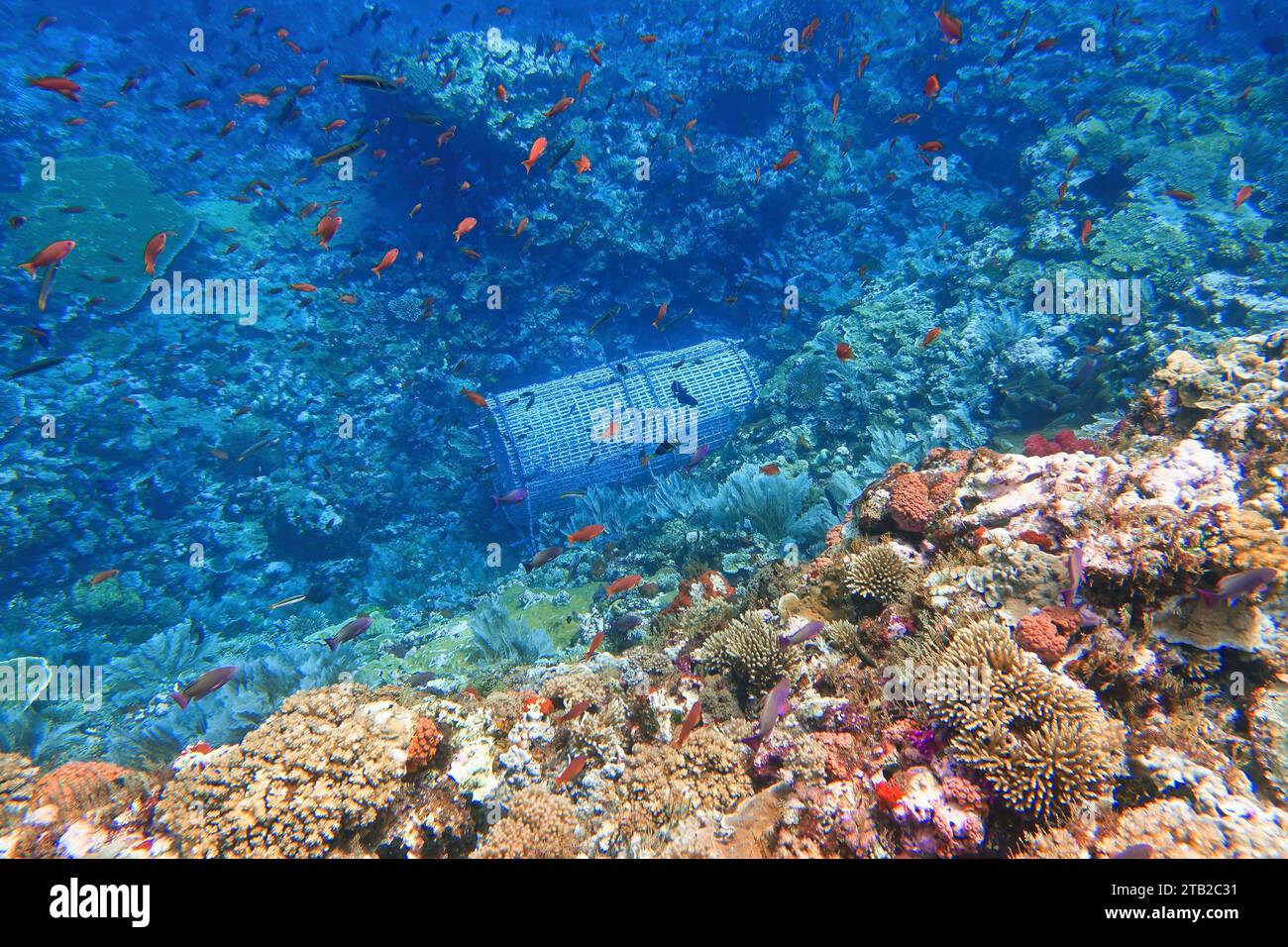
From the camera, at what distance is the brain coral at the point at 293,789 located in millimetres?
2971

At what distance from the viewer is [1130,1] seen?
1457cm

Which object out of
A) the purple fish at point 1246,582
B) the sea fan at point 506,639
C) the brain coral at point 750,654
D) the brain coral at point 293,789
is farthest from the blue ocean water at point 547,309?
the purple fish at point 1246,582

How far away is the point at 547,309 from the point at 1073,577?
34.7ft

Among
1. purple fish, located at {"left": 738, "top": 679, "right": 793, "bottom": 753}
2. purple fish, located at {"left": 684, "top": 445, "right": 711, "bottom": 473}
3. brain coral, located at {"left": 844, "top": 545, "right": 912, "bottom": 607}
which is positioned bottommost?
purple fish, located at {"left": 738, "top": 679, "right": 793, "bottom": 753}

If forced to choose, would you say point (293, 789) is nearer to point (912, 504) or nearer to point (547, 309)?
point (912, 504)

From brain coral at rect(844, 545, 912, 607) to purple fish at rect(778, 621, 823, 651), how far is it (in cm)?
52

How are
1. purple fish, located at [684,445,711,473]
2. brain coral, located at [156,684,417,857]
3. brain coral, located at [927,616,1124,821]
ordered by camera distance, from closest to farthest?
brain coral, located at [927,616,1124,821] → brain coral, located at [156,684,417,857] → purple fish, located at [684,445,711,473]

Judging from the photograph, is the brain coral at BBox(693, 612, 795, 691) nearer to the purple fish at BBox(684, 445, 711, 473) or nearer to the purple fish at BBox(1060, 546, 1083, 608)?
the purple fish at BBox(1060, 546, 1083, 608)

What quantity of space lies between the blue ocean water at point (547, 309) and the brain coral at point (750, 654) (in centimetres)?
222

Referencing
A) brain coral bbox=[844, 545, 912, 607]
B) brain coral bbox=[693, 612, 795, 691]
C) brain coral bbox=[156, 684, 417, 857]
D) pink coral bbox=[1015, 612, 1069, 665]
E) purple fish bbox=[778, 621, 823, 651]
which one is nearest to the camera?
brain coral bbox=[156, 684, 417, 857]

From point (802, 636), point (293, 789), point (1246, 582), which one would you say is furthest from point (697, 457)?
point (293, 789)

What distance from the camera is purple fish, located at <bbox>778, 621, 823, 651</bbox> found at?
11.8 ft

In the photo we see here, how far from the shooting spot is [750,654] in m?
3.80

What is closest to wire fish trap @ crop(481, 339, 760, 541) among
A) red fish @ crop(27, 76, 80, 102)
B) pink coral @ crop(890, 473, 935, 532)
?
pink coral @ crop(890, 473, 935, 532)
